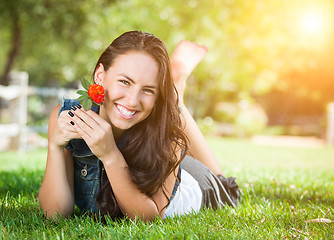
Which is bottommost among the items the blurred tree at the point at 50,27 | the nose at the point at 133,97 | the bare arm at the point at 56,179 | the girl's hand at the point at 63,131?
the bare arm at the point at 56,179

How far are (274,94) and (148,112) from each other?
991 inches

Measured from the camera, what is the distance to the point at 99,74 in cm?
219

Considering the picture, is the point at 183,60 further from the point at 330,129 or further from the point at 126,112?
the point at 330,129

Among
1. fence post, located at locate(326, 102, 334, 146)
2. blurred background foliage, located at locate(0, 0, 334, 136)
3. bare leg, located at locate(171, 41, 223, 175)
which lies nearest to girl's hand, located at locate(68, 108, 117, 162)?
bare leg, located at locate(171, 41, 223, 175)

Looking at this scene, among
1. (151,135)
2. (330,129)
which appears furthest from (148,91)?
(330,129)

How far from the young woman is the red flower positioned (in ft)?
0.32

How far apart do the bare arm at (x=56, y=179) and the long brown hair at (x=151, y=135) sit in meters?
0.19

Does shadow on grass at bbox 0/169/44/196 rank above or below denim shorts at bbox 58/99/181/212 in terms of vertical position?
below

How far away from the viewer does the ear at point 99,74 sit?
217 centimetres

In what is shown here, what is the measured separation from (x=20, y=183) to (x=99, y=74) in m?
1.82

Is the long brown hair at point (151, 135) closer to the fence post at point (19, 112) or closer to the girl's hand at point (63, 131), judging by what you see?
the girl's hand at point (63, 131)

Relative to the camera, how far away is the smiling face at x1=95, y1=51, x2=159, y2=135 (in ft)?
6.66

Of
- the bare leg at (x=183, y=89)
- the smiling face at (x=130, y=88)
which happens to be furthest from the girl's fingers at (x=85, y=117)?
the bare leg at (x=183, y=89)

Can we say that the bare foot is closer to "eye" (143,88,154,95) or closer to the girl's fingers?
"eye" (143,88,154,95)
